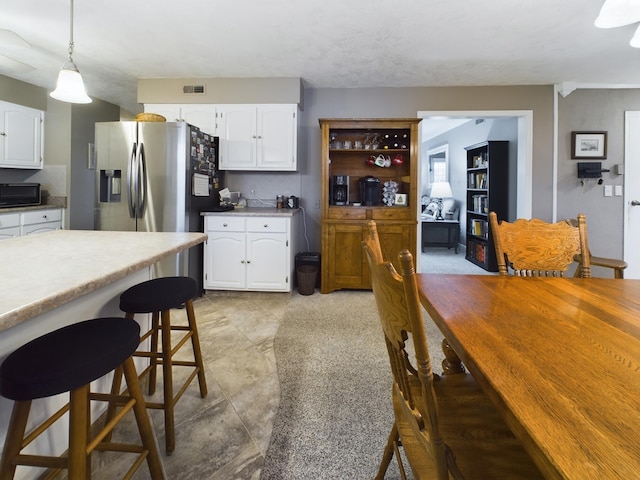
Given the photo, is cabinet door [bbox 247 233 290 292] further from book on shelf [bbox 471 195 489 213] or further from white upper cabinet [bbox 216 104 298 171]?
book on shelf [bbox 471 195 489 213]

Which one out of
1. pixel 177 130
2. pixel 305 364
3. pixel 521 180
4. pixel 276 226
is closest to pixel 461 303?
pixel 305 364

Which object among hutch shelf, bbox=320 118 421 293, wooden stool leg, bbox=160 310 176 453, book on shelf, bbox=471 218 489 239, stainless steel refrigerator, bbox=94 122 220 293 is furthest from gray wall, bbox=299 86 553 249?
wooden stool leg, bbox=160 310 176 453

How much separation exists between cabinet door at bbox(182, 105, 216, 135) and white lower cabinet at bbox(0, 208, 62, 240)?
214 cm

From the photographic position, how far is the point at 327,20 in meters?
2.67

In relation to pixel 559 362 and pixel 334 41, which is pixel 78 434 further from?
pixel 334 41

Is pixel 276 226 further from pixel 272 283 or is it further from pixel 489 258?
pixel 489 258

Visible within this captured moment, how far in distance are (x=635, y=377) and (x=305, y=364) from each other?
1806 mm

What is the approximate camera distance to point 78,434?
902mm

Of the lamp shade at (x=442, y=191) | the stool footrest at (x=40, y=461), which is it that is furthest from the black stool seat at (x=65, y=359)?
the lamp shade at (x=442, y=191)

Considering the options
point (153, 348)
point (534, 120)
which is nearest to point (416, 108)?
point (534, 120)

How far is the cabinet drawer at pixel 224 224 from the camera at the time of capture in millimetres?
3680

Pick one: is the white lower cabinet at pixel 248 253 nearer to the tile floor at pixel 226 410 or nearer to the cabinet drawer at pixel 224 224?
the cabinet drawer at pixel 224 224

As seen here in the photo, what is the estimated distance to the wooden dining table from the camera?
1.62ft

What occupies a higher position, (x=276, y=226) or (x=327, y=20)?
(x=327, y=20)
